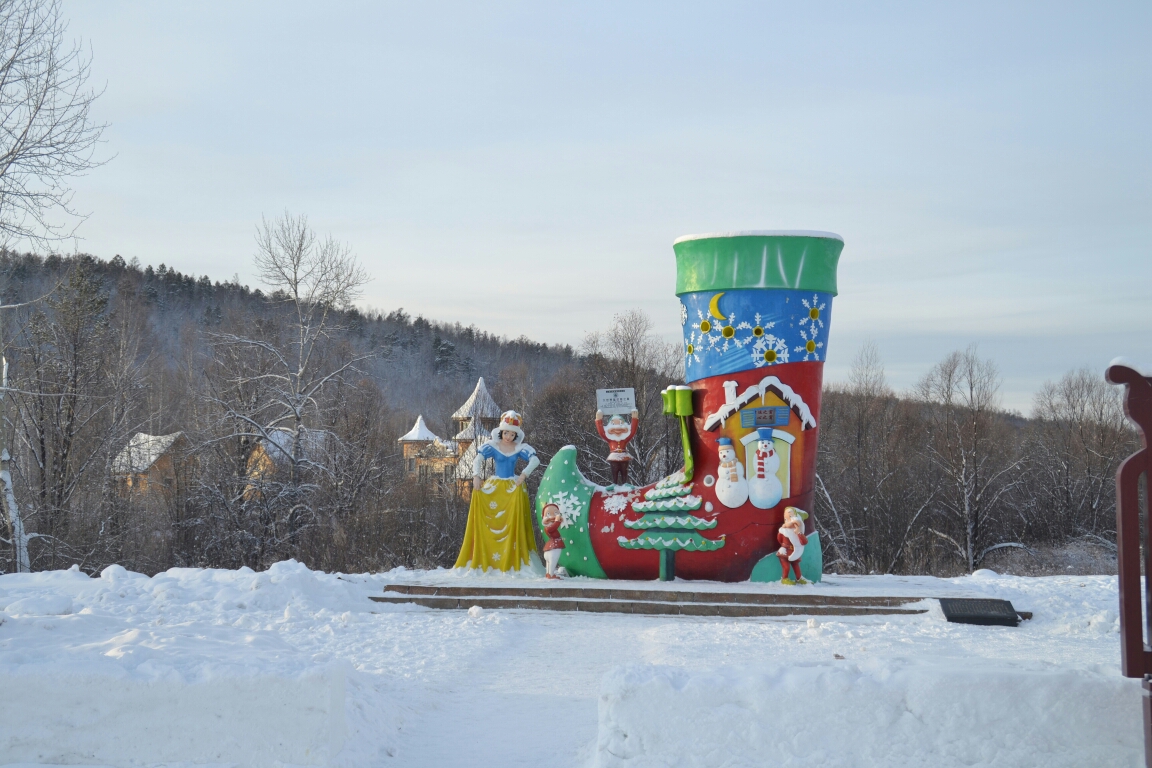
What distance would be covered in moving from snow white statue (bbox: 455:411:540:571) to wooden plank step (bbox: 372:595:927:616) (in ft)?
3.93

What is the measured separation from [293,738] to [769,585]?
264 inches

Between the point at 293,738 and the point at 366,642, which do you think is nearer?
the point at 293,738

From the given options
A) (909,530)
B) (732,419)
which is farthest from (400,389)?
(732,419)

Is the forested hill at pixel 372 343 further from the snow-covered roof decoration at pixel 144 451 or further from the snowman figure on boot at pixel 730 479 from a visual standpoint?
the snowman figure on boot at pixel 730 479

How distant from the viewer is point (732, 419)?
11133mm

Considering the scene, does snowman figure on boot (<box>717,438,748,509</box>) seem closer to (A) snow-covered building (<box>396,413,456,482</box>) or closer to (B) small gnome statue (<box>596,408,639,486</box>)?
(B) small gnome statue (<box>596,408,639,486</box>)

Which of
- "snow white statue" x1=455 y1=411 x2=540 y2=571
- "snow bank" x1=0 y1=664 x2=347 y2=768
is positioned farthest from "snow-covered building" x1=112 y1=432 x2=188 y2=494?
"snow bank" x1=0 y1=664 x2=347 y2=768

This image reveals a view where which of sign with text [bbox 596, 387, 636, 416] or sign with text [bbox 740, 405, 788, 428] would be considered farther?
sign with text [bbox 596, 387, 636, 416]

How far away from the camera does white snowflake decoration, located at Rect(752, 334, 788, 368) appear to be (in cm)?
1109

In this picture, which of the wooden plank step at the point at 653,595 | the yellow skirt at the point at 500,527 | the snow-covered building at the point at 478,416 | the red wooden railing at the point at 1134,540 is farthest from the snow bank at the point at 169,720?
the snow-covered building at the point at 478,416

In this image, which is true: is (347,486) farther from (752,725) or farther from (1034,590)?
(752,725)

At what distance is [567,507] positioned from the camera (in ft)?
37.7

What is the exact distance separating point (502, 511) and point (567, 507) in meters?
0.92

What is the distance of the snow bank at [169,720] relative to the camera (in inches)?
203
